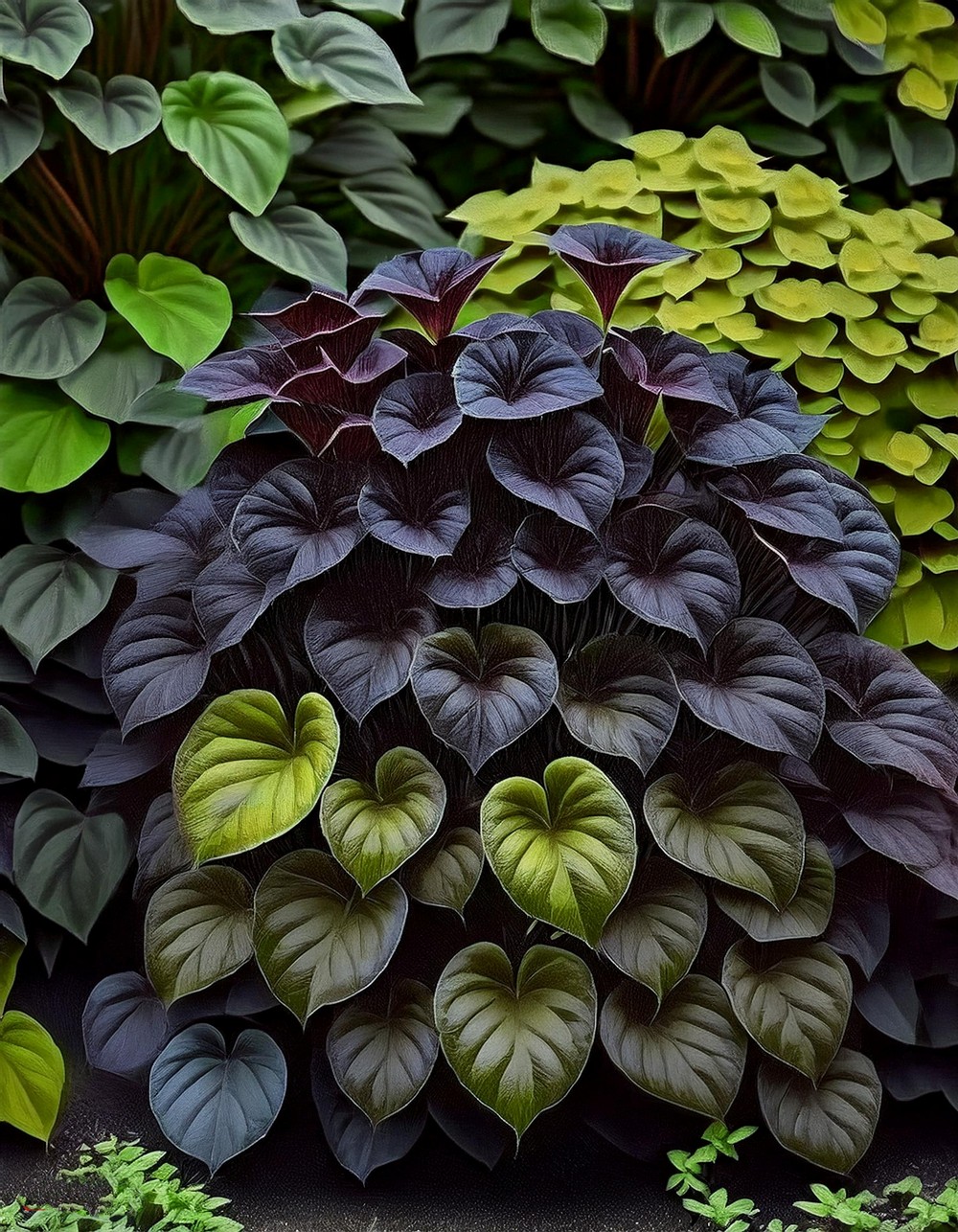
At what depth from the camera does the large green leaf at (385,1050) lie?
166 cm

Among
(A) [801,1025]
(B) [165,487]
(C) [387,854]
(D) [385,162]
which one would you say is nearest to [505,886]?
(C) [387,854]

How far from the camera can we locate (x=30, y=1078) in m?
1.84

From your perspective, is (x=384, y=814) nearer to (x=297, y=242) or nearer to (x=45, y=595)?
(x=45, y=595)

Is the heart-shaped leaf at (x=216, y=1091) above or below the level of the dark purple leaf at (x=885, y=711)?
below

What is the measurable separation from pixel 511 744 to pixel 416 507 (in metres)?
0.38

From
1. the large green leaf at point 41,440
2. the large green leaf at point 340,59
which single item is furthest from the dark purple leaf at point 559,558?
the large green leaf at point 340,59

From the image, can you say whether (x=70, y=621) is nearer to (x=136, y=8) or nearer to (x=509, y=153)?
(x=136, y=8)

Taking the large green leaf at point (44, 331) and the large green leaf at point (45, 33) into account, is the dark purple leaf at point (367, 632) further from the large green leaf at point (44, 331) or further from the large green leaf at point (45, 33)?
the large green leaf at point (45, 33)

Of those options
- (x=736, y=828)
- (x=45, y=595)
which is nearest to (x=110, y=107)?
(x=45, y=595)

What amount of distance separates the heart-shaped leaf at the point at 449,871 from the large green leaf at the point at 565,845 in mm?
104

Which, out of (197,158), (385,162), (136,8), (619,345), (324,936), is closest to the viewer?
(324,936)

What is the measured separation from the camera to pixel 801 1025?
1681mm

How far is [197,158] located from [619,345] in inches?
32.9

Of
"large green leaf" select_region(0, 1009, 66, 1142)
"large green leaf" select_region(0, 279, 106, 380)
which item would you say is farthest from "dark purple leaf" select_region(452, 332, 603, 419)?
"large green leaf" select_region(0, 1009, 66, 1142)
